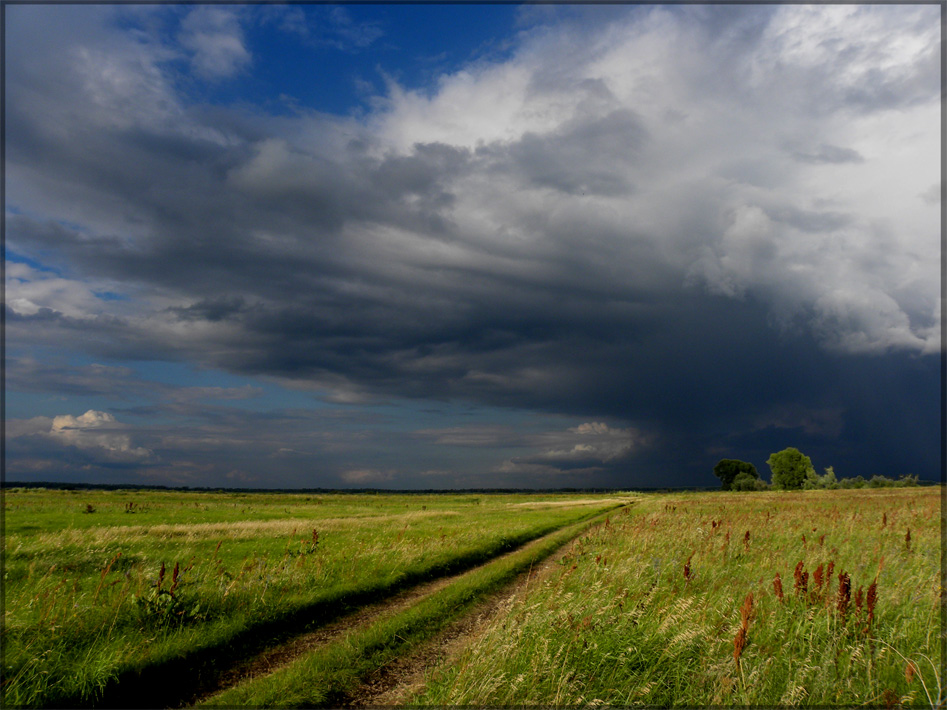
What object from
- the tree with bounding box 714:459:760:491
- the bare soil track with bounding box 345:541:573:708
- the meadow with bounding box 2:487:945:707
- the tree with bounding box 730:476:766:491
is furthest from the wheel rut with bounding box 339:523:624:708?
the tree with bounding box 714:459:760:491

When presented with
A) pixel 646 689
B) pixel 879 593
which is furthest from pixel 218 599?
pixel 879 593

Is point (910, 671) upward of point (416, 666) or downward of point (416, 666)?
upward

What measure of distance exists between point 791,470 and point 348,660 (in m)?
153

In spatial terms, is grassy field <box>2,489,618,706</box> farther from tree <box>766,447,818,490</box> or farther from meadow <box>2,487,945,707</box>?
tree <box>766,447,818,490</box>

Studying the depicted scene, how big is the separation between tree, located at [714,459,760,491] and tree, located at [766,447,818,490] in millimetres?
29701

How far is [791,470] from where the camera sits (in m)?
133

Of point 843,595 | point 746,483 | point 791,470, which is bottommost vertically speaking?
point 746,483

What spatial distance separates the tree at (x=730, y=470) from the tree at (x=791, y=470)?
29701 millimetres

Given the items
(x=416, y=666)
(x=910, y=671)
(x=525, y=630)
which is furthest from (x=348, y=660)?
(x=910, y=671)

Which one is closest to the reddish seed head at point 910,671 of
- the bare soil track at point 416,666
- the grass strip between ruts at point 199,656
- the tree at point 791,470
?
the bare soil track at point 416,666

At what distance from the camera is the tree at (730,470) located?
16575 centimetres

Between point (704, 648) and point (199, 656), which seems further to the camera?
point (199, 656)

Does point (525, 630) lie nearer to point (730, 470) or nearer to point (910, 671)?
point (910, 671)

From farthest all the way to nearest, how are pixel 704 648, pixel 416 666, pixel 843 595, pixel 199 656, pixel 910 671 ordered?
1. pixel 199 656
2. pixel 416 666
3. pixel 843 595
4. pixel 704 648
5. pixel 910 671
